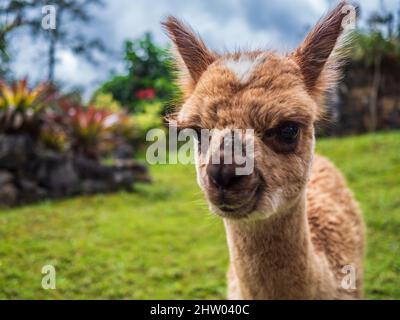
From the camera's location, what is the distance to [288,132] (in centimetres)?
227

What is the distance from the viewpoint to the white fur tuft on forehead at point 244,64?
2.29 metres

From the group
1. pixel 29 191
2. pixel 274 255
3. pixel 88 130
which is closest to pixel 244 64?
pixel 274 255

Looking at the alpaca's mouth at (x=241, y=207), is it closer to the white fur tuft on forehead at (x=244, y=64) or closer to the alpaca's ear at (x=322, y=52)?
the white fur tuft on forehead at (x=244, y=64)

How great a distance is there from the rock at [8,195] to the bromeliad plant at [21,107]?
1.08 meters

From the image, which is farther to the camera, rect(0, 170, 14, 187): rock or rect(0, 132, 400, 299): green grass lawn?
rect(0, 170, 14, 187): rock

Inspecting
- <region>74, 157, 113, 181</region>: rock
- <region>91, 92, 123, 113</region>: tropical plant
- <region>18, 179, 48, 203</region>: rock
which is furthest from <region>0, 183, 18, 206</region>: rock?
<region>91, 92, 123, 113</region>: tropical plant

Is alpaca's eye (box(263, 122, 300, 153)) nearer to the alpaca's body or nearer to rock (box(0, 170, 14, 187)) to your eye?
the alpaca's body

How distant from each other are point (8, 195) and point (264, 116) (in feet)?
20.7

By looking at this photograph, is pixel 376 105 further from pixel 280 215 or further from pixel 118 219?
pixel 280 215

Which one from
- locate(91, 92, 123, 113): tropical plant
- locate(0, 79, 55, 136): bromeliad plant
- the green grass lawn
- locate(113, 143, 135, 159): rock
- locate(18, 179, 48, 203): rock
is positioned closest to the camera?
the green grass lawn

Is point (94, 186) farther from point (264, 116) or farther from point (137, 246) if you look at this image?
point (264, 116)

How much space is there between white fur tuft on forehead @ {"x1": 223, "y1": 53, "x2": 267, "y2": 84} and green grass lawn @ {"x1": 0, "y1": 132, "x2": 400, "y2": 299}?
75cm

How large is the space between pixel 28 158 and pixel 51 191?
28.3 inches

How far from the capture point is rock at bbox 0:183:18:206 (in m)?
7.32
